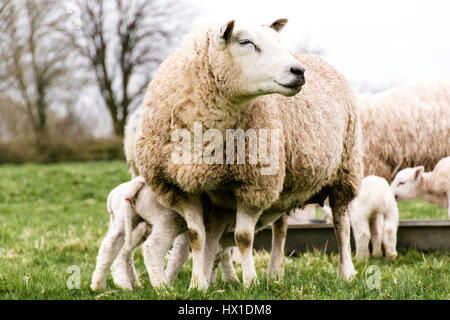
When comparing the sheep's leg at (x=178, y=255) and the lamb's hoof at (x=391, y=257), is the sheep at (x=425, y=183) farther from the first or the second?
the sheep's leg at (x=178, y=255)

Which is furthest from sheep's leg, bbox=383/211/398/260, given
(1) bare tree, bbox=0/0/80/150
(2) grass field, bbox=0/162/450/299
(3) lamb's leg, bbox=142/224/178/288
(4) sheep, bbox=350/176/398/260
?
(1) bare tree, bbox=0/0/80/150

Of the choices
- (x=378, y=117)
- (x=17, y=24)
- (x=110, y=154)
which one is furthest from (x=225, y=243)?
(x=17, y=24)

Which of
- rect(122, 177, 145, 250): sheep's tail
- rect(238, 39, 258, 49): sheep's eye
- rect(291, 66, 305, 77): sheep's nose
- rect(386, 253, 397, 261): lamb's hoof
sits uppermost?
rect(238, 39, 258, 49): sheep's eye

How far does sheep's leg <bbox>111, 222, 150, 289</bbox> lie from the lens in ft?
14.0

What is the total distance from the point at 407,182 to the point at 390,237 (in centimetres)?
103

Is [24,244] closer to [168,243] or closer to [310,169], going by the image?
[168,243]

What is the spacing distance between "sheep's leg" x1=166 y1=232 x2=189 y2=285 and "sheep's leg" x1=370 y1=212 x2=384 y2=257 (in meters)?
2.36

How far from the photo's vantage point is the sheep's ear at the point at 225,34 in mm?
3465

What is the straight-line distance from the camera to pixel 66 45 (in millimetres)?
23047

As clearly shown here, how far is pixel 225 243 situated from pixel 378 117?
329 cm

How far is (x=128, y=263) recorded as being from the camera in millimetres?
4387

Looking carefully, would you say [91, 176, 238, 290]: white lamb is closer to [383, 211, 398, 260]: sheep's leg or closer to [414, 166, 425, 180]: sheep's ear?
[383, 211, 398, 260]: sheep's leg

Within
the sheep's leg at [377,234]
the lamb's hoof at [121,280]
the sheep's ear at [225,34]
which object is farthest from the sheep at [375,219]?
the sheep's ear at [225,34]

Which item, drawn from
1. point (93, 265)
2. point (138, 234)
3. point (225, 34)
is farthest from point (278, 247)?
point (225, 34)
